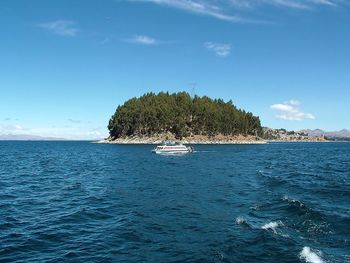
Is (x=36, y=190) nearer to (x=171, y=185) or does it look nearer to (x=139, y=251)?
(x=171, y=185)

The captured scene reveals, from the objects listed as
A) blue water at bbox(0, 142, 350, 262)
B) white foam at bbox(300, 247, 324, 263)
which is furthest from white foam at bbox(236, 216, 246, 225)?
white foam at bbox(300, 247, 324, 263)

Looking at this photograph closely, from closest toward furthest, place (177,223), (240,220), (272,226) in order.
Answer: (272,226)
(177,223)
(240,220)

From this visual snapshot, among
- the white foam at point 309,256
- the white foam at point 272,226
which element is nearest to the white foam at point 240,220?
the white foam at point 272,226

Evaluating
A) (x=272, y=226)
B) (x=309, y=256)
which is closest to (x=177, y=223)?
(x=272, y=226)

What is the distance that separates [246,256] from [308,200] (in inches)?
764

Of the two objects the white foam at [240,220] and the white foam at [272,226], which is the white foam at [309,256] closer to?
the white foam at [272,226]

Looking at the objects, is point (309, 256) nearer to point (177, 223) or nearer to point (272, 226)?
point (272, 226)

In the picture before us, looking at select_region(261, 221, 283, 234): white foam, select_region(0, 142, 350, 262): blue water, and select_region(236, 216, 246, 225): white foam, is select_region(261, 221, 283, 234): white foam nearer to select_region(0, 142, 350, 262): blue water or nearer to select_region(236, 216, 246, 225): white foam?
select_region(0, 142, 350, 262): blue water

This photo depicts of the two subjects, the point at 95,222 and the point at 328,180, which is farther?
the point at 328,180

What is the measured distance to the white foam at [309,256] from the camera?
2075cm

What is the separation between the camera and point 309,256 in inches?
843

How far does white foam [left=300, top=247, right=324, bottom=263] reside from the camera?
2075 cm

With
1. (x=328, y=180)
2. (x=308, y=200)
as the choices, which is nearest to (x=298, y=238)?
(x=308, y=200)

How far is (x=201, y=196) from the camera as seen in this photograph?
42.6 meters
